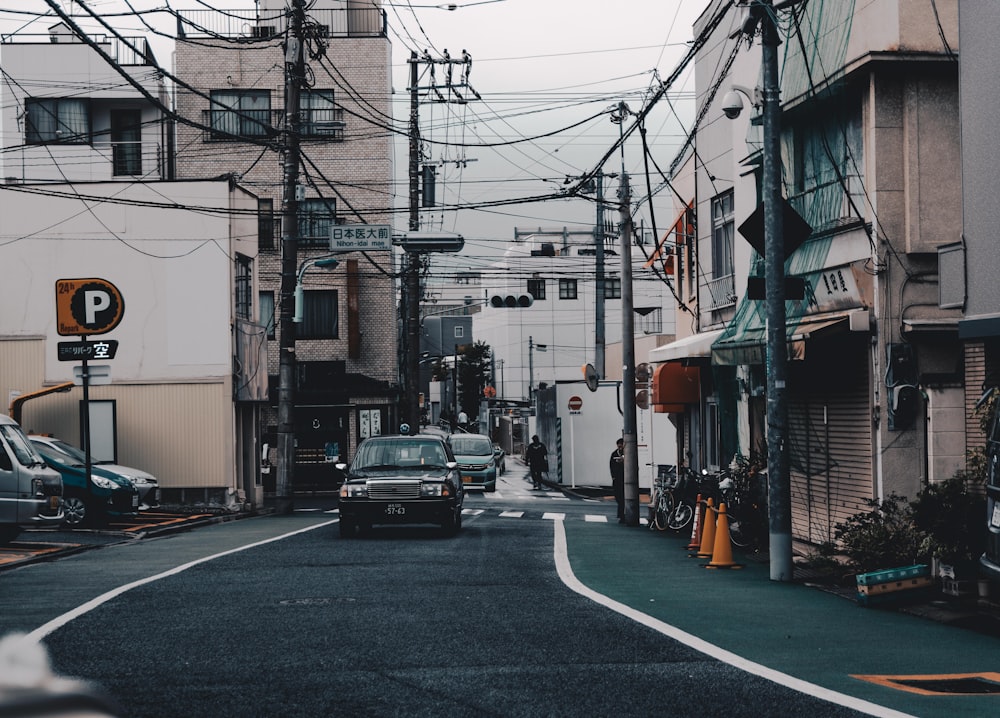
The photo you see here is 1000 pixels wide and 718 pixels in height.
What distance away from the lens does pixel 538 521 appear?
26.6 metres

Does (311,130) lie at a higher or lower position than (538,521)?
higher

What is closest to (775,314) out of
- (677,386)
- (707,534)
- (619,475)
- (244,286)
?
(707,534)

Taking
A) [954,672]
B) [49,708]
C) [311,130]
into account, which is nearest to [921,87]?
[954,672]

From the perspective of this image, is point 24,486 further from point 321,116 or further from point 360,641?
point 321,116

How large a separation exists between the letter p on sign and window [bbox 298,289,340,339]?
18.6 m

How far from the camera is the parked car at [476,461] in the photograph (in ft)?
144

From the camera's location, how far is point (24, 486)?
61.4ft

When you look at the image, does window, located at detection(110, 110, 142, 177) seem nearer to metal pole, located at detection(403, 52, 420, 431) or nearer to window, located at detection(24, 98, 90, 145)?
window, located at detection(24, 98, 90, 145)

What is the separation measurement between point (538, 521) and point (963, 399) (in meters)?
11.9

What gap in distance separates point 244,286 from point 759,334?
21.0 meters

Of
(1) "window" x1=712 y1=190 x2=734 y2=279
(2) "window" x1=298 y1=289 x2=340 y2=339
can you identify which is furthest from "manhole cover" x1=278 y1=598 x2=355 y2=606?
(2) "window" x1=298 y1=289 x2=340 y2=339

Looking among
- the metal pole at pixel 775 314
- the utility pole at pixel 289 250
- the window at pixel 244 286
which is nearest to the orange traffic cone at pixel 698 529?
the metal pole at pixel 775 314

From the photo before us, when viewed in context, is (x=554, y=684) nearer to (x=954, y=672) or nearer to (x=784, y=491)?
(x=954, y=672)

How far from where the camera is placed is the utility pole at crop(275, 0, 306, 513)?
29859mm
